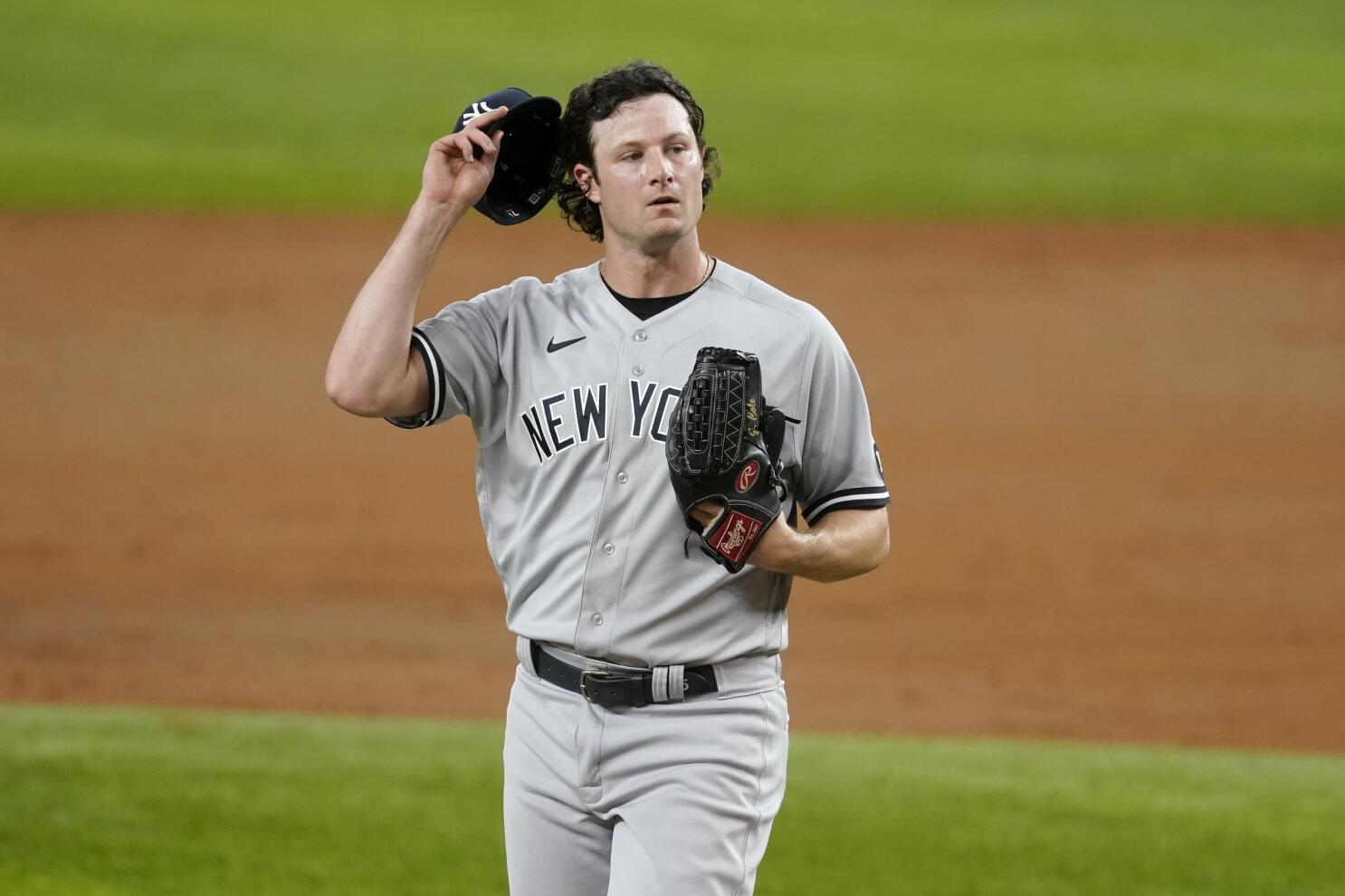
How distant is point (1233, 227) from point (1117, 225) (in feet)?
3.42

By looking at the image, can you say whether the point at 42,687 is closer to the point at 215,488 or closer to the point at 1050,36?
the point at 215,488

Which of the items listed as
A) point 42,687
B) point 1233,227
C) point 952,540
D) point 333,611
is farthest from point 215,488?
point 1233,227

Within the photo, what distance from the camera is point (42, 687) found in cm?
755

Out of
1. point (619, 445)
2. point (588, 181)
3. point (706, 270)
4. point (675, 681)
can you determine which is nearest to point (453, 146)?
point (588, 181)

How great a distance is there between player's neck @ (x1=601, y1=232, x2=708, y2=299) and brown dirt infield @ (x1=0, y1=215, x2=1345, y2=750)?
4.79 meters

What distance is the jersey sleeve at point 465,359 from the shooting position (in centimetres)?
284

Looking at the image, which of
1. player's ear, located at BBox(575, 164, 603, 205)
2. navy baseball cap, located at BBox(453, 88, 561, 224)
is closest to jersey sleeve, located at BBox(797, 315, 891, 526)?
player's ear, located at BBox(575, 164, 603, 205)

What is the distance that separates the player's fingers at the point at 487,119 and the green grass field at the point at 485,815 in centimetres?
245

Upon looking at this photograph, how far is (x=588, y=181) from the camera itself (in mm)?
2994

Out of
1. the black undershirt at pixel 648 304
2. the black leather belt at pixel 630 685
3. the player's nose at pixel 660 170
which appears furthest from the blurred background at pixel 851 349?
the player's nose at pixel 660 170

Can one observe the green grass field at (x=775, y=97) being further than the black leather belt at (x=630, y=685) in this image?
Yes

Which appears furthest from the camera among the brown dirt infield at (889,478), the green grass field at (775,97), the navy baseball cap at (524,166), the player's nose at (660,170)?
the green grass field at (775,97)

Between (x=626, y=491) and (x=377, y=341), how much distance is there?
1.65 feet

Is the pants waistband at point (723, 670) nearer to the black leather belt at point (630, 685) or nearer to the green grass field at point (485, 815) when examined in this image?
the black leather belt at point (630, 685)
